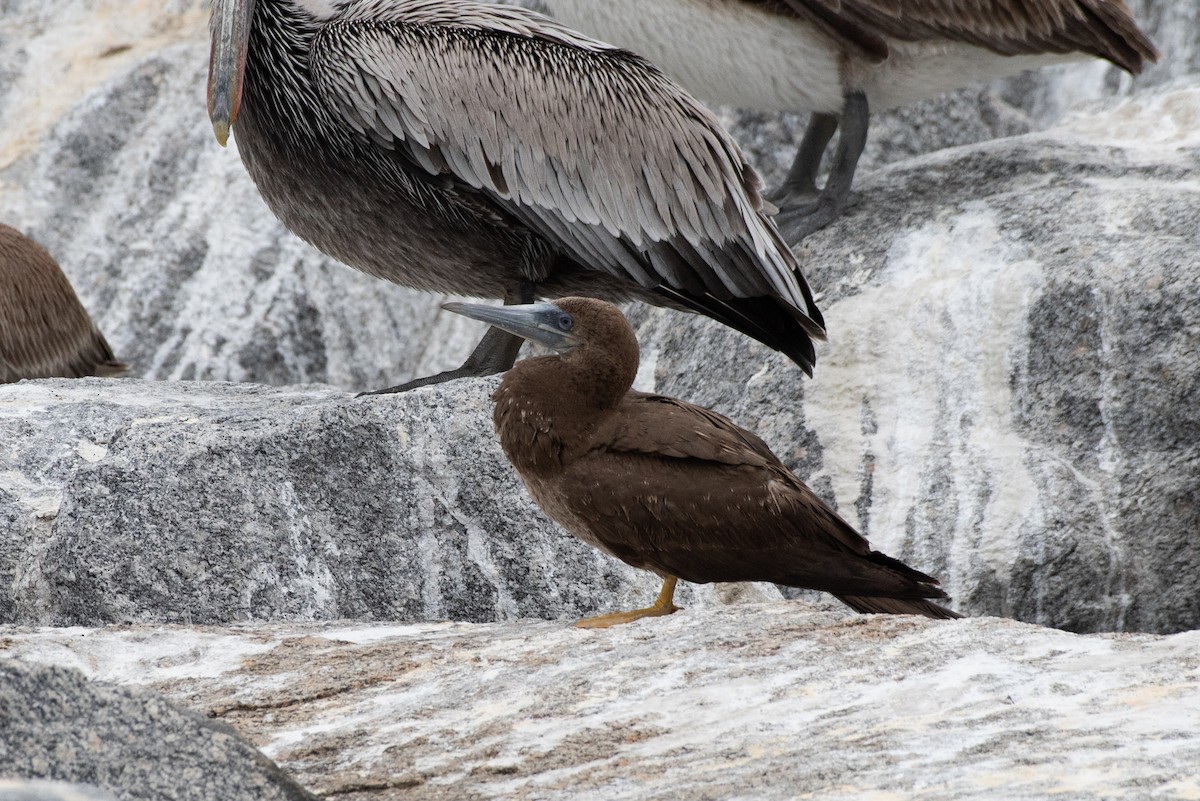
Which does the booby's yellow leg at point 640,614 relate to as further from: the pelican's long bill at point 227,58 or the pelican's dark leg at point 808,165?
the pelican's dark leg at point 808,165

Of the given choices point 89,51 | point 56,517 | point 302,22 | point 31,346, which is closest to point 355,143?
point 302,22

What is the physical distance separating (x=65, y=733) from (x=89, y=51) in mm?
7428

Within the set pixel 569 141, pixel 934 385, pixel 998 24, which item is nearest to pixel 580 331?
pixel 569 141

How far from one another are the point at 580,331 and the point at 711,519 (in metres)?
0.57

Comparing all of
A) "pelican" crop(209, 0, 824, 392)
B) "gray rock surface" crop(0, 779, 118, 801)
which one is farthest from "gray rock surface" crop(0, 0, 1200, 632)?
"gray rock surface" crop(0, 779, 118, 801)

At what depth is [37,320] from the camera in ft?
20.5

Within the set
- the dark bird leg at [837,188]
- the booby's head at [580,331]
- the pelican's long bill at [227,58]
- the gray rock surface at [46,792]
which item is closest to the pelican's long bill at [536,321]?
the booby's head at [580,331]

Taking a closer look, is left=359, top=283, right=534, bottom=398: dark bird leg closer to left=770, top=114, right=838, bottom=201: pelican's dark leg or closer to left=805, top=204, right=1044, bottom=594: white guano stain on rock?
left=805, top=204, right=1044, bottom=594: white guano stain on rock

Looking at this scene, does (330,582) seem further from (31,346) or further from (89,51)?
(89,51)

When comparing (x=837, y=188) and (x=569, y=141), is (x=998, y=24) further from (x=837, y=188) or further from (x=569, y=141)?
(x=569, y=141)

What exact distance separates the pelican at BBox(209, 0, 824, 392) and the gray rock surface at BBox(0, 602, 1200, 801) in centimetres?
179

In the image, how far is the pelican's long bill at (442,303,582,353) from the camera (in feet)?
12.5

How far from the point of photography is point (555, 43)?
5.16m

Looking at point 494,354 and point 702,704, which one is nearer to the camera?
point 702,704
